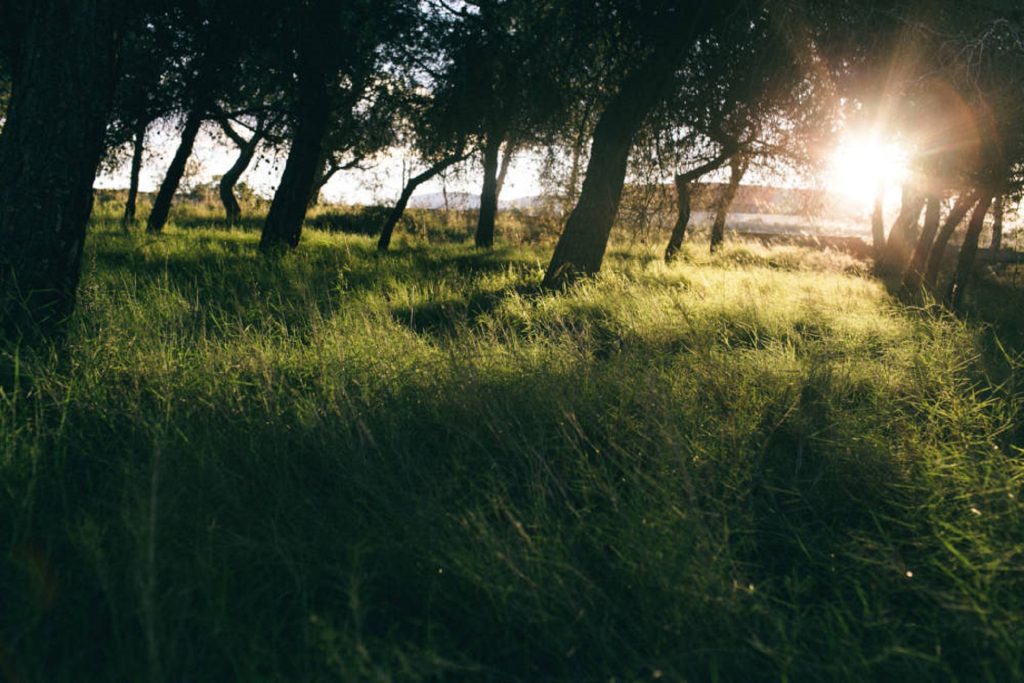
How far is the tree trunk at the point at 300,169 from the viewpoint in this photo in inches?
435

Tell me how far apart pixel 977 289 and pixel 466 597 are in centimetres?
1995

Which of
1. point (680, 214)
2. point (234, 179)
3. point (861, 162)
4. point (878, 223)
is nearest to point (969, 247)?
point (861, 162)

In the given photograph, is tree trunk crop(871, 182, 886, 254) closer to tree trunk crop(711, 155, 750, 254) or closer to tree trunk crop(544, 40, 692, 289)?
tree trunk crop(711, 155, 750, 254)

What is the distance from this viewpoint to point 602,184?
9.45 meters

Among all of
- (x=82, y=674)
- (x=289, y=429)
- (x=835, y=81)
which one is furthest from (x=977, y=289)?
(x=82, y=674)

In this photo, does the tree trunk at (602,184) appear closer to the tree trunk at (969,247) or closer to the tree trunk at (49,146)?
the tree trunk at (49,146)

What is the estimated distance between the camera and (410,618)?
1978 mm

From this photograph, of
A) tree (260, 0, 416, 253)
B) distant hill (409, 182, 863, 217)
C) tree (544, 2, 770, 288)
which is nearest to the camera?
tree (544, 2, 770, 288)

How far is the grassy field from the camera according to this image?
1868 millimetres

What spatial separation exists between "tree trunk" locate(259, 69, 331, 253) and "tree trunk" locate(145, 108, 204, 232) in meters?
3.62

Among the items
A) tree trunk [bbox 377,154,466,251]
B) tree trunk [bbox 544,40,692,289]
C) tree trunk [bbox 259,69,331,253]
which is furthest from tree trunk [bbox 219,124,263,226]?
tree trunk [bbox 544,40,692,289]

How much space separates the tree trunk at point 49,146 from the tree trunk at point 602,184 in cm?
605

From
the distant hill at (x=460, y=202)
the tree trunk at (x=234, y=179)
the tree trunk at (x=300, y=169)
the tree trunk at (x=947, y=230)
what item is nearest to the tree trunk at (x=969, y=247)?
the tree trunk at (x=947, y=230)

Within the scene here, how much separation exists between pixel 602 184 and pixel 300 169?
17.7ft
